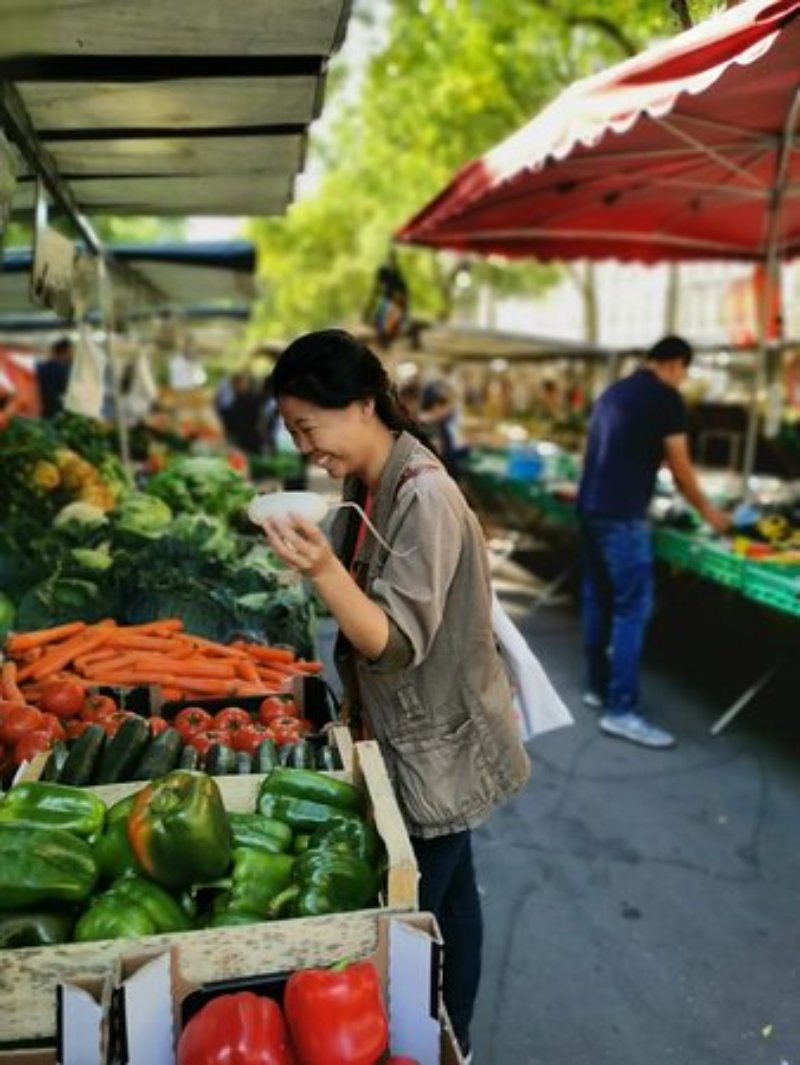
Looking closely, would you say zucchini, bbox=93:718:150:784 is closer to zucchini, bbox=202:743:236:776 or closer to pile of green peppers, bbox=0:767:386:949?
zucchini, bbox=202:743:236:776

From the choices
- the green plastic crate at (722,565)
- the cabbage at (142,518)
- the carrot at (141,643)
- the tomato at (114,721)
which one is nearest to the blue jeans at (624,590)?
the green plastic crate at (722,565)

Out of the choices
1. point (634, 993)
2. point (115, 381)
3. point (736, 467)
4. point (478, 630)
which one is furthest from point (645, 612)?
point (736, 467)

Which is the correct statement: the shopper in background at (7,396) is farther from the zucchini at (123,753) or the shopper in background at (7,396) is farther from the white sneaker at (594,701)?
the zucchini at (123,753)

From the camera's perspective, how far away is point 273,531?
1.83 metres

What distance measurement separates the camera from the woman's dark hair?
201 centimetres

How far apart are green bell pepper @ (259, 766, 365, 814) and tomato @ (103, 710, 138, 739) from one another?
0.79 m

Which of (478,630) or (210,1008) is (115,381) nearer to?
(478,630)

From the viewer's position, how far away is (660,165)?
6121 millimetres

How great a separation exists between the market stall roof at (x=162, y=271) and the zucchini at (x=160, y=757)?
15.2 feet

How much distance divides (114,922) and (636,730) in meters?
4.26

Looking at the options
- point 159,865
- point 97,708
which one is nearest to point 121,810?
point 159,865

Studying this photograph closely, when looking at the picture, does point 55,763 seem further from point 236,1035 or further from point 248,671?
point 248,671

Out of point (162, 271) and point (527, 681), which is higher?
point (162, 271)

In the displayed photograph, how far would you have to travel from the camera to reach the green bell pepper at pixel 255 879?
6.33 feet
